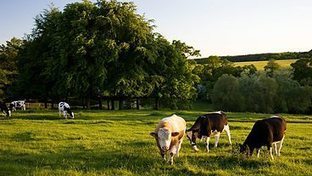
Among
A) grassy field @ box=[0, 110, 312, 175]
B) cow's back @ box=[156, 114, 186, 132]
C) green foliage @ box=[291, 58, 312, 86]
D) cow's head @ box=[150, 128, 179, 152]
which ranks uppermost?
green foliage @ box=[291, 58, 312, 86]

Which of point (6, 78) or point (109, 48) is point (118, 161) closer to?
point (109, 48)

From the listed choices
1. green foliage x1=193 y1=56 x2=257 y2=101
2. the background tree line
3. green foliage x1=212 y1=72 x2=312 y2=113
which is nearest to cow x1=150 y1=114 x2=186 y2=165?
the background tree line

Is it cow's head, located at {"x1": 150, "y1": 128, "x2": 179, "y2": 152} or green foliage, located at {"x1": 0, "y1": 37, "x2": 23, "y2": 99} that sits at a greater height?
green foliage, located at {"x1": 0, "y1": 37, "x2": 23, "y2": 99}

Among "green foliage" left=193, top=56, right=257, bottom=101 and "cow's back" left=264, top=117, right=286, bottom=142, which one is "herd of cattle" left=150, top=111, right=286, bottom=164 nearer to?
"cow's back" left=264, top=117, right=286, bottom=142

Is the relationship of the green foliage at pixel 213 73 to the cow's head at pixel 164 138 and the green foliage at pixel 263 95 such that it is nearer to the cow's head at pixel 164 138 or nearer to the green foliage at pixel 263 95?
the green foliage at pixel 263 95

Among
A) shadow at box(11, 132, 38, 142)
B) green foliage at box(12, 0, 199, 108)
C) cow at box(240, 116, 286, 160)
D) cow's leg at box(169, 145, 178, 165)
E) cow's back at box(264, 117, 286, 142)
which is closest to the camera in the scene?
cow's leg at box(169, 145, 178, 165)

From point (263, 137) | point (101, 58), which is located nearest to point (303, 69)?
point (101, 58)

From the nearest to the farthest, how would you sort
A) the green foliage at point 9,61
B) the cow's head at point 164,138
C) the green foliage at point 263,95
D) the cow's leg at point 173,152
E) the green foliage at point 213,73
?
the cow's leg at point 173,152, the cow's head at point 164,138, the green foliage at point 9,61, the green foliage at point 263,95, the green foliage at point 213,73

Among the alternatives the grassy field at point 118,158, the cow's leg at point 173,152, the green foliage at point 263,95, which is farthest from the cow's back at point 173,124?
the green foliage at point 263,95

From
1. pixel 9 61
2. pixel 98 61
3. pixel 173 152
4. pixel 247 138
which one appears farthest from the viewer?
pixel 9 61

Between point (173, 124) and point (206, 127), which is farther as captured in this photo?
point (206, 127)

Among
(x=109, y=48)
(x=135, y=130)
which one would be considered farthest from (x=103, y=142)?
(x=109, y=48)

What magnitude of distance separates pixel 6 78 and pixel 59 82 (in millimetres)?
14268

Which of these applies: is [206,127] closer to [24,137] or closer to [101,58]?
[24,137]
